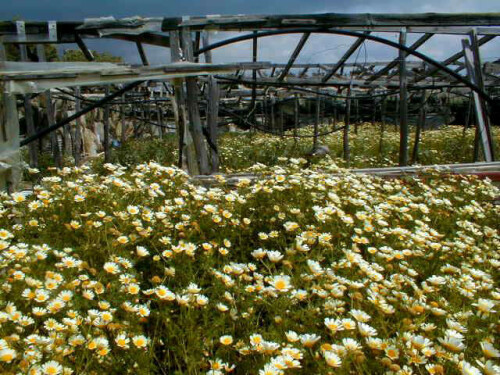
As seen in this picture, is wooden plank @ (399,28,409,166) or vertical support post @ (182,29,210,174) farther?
wooden plank @ (399,28,409,166)

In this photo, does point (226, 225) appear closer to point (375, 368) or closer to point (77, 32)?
point (375, 368)

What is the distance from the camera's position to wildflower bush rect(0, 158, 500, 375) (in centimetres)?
148

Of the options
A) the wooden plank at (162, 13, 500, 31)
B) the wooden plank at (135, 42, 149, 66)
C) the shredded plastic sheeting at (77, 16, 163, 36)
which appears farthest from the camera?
the wooden plank at (135, 42, 149, 66)

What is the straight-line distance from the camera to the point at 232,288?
6.49 ft

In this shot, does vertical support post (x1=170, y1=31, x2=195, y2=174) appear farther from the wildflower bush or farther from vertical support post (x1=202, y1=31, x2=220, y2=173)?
vertical support post (x1=202, y1=31, x2=220, y2=173)

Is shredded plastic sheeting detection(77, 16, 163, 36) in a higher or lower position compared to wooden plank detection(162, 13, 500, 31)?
lower

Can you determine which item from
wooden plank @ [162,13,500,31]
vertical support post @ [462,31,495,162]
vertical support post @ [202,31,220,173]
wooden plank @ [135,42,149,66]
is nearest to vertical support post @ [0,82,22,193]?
wooden plank @ [162,13,500,31]

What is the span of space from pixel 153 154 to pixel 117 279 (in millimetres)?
7901

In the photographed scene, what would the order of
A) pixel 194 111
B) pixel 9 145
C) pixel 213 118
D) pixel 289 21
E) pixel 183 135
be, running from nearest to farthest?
pixel 9 145 → pixel 183 135 → pixel 194 111 → pixel 289 21 → pixel 213 118

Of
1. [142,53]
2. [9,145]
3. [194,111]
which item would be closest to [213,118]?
[142,53]

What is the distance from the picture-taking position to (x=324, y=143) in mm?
12508

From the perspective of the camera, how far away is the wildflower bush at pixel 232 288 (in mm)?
1476

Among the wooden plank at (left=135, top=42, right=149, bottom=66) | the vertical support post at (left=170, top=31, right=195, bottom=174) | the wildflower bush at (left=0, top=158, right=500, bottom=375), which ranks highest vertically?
the wooden plank at (left=135, top=42, right=149, bottom=66)

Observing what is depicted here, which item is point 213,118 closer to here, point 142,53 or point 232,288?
point 142,53
